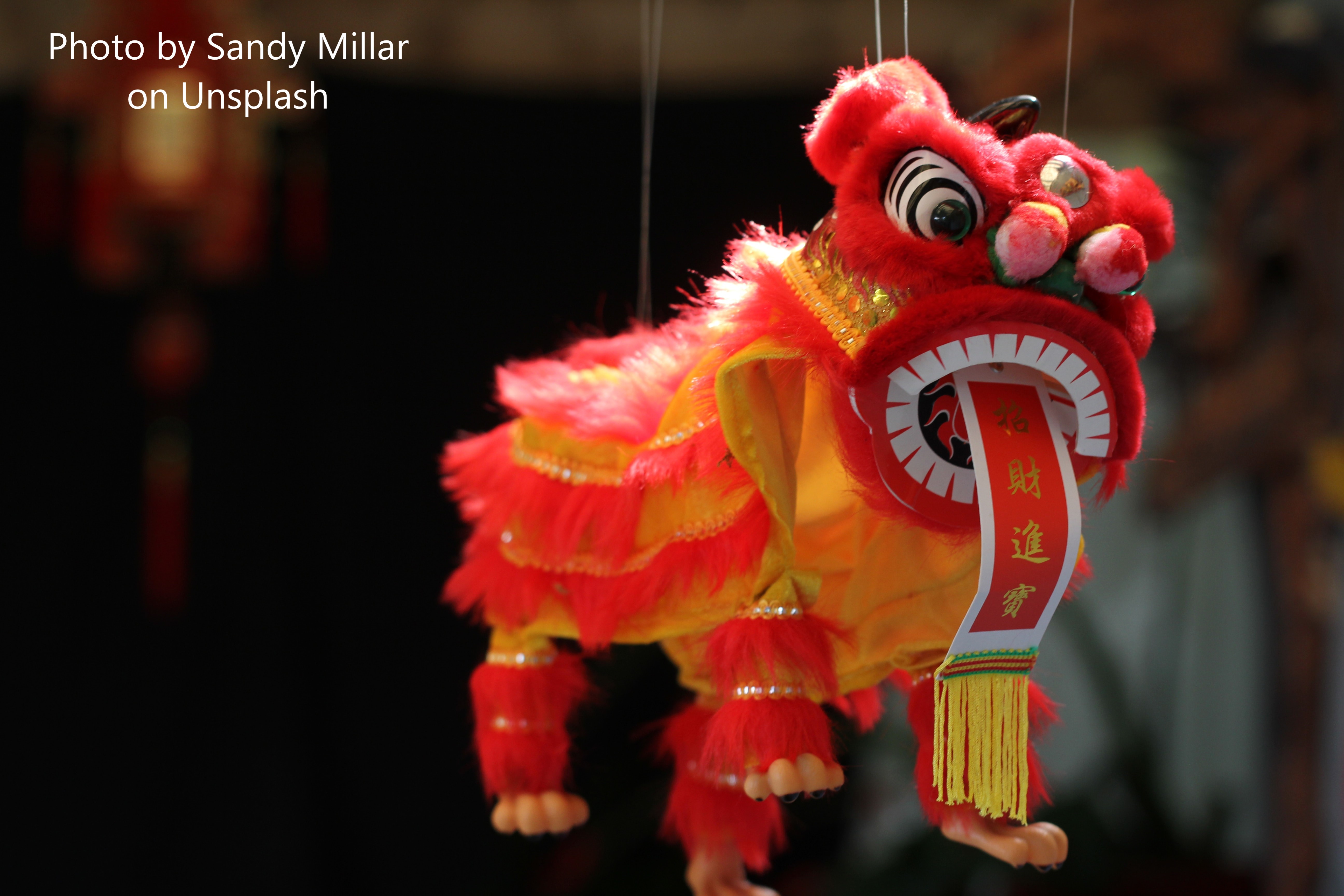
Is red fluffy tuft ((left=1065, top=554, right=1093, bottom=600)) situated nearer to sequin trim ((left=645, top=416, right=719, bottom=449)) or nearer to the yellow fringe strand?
the yellow fringe strand

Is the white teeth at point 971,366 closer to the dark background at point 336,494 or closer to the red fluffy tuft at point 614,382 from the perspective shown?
the red fluffy tuft at point 614,382

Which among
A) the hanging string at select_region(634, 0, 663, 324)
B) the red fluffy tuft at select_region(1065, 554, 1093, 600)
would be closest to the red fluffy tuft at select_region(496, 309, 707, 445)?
the red fluffy tuft at select_region(1065, 554, 1093, 600)

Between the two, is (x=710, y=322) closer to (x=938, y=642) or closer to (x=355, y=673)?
(x=938, y=642)

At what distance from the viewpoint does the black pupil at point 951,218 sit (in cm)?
51

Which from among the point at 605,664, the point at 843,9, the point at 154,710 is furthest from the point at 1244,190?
the point at 154,710

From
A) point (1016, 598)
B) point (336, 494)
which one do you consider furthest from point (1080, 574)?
point (336, 494)

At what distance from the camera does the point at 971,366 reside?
54 cm

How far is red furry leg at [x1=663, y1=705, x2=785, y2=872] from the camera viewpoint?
0.70 meters

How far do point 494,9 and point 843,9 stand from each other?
640 mm

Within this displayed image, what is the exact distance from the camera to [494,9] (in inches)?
84.3

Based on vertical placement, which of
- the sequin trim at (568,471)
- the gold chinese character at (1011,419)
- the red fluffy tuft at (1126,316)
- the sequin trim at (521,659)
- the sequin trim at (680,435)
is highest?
the red fluffy tuft at (1126,316)

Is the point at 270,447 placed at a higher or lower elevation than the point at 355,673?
higher

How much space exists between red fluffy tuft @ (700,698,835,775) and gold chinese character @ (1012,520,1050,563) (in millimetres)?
118

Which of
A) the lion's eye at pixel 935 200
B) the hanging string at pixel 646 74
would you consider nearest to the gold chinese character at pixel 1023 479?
the lion's eye at pixel 935 200
